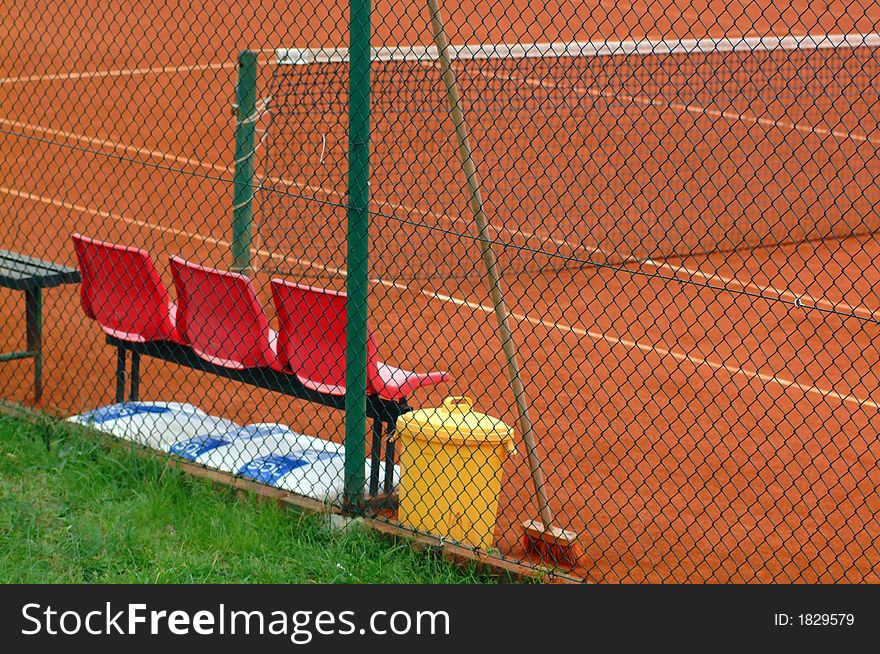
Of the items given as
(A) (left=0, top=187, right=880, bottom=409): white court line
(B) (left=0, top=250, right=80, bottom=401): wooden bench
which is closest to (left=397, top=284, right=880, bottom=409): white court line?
(A) (left=0, top=187, right=880, bottom=409): white court line

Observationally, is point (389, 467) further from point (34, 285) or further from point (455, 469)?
point (34, 285)

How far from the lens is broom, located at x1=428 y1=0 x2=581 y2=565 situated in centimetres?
510

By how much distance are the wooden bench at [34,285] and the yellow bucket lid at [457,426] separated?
262cm

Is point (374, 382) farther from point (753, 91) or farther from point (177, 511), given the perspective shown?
point (753, 91)

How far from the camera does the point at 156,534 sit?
18.0 ft

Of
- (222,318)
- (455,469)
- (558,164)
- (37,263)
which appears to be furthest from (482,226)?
(558,164)

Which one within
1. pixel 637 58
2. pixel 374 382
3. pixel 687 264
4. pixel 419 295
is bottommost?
pixel 374 382

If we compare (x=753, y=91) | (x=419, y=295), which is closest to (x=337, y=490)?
(x=419, y=295)

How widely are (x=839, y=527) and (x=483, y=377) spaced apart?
2723 mm

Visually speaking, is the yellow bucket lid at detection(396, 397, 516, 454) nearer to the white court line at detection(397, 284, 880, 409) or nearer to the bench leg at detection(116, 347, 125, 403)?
the bench leg at detection(116, 347, 125, 403)

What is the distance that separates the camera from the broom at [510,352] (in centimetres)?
510

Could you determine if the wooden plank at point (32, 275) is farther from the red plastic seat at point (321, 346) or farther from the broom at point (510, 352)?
the broom at point (510, 352)

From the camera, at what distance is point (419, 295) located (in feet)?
33.1

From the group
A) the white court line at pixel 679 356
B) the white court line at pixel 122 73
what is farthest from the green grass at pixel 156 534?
the white court line at pixel 122 73
